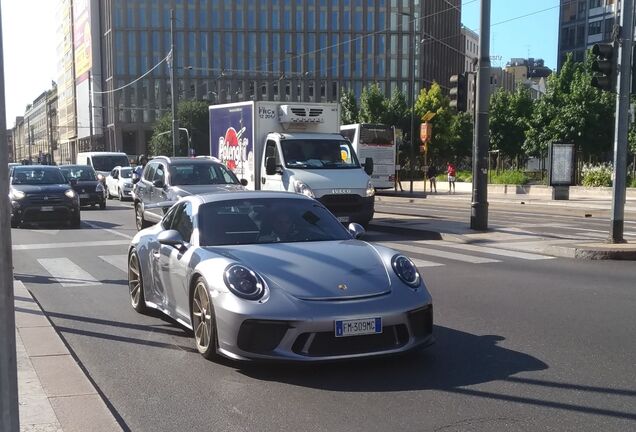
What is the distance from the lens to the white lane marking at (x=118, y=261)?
36.8 ft

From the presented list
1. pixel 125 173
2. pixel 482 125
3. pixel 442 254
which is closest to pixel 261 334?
pixel 442 254

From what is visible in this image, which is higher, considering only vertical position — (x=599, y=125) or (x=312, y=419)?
(x=599, y=125)

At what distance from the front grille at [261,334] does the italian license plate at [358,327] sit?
405mm

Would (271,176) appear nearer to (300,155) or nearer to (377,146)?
(300,155)

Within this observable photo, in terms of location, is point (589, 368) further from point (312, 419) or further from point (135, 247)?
point (135, 247)

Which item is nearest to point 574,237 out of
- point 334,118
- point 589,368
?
point 334,118

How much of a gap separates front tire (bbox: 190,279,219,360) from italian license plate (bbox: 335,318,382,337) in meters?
1.06

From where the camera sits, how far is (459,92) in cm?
1645

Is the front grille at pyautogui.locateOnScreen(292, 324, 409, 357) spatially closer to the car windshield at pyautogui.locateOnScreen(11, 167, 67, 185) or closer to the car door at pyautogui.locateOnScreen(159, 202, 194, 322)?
the car door at pyautogui.locateOnScreen(159, 202, 194, 322)

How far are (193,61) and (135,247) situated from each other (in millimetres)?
87557

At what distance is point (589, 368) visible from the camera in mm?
5516

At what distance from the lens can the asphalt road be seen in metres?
4.51

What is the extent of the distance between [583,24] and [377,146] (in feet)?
167

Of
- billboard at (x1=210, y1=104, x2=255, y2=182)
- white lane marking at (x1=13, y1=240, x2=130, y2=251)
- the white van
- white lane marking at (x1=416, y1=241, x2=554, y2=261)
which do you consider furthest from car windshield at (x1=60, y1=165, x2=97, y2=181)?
white lane marking at (x1=416, y1=241, x2=554, y2=261)
